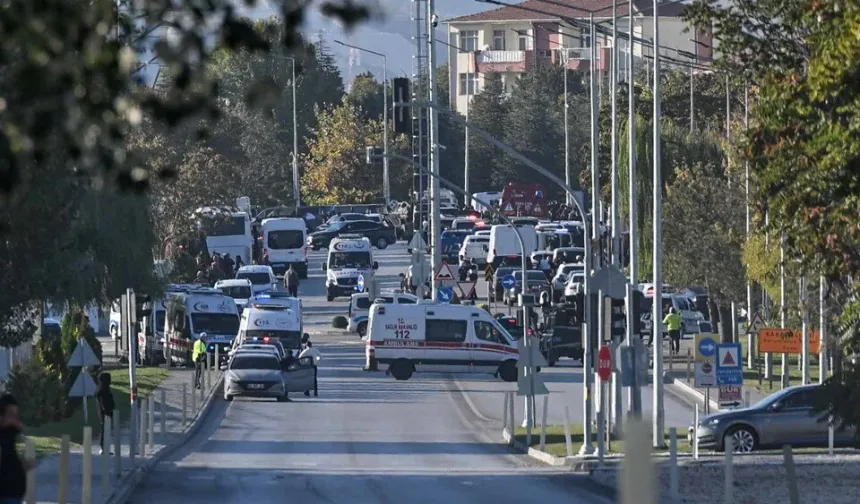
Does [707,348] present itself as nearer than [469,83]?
Yes

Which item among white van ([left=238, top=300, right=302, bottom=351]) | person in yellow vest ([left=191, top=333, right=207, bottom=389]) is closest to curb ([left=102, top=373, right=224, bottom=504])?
person in yellow vest ([left=191, top=333, right=207, bottom=389])

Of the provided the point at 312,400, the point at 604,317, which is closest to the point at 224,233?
the point at 312,400

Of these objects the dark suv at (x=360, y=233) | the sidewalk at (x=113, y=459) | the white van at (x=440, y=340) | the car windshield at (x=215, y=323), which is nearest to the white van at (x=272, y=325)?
the sidewalk at (x=113, y=459)

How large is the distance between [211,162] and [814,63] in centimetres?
5301

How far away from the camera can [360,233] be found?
323ft

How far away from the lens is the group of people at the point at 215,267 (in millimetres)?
73688

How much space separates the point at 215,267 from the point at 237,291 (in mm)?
9936

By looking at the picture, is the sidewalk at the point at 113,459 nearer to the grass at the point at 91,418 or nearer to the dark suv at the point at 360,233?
the grass at the point at 91,418

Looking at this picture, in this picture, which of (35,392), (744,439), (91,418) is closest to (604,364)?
(744,439)

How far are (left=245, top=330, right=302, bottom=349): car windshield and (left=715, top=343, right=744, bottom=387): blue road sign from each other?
23059 mm

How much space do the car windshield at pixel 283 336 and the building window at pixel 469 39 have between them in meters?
105

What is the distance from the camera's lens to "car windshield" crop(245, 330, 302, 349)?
50750mm

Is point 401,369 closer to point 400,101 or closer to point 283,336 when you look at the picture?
point 283,336

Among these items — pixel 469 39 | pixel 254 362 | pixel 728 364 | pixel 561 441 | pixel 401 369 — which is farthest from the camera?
pixel 469 39
